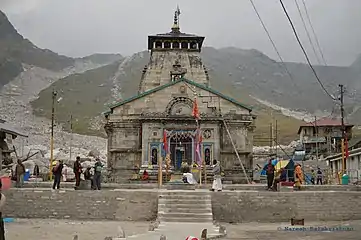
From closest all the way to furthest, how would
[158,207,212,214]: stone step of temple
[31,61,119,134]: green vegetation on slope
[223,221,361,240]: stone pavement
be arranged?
[223,221,361,240]: stone pavement < [158,207,212,214]: stone step of temple < [31,61,119,134]: green vegetation on slope

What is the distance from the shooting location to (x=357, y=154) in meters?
41.1

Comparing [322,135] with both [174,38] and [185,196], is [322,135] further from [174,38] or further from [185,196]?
[185,196]

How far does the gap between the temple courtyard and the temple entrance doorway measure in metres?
18.5

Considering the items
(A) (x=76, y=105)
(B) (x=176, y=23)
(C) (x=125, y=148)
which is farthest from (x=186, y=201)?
(A) (x=76, y=105)

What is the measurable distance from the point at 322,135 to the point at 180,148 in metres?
46.5

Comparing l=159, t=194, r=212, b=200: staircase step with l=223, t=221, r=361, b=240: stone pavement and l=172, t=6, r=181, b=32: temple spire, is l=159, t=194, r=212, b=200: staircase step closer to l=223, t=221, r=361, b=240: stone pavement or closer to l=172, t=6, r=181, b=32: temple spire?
l=223, t=221, r=361, b=240: stone pavement

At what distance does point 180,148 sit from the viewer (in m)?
42.3

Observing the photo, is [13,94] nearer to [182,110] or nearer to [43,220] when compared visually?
[182,110]

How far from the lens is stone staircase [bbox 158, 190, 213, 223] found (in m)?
22.5

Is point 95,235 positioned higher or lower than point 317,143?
lower

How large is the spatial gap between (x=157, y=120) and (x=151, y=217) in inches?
707

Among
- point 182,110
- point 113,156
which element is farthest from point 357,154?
point 113,156

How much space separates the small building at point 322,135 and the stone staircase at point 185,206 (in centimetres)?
5189

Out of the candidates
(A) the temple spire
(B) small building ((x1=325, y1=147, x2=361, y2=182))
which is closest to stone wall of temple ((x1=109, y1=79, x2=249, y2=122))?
(B) small building ((x1=325, y1=147, x2=361, y2=182))
